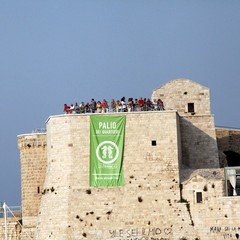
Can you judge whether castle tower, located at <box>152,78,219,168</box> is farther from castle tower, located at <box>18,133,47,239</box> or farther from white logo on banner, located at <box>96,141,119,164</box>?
castle tower, located at <box>18,133,47,239</box>

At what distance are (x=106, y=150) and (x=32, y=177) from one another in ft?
21.7

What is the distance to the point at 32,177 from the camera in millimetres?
57406

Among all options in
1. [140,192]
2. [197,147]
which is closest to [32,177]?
[140,192]

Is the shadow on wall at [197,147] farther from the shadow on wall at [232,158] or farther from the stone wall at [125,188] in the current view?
the shadow on wall at [232,158]

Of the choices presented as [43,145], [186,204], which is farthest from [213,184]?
[43,145]

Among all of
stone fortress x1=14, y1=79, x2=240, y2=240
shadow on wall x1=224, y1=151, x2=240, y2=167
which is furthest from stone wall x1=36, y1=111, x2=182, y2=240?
shadow on wall x1=224, y1=151, x2=240, y2=167

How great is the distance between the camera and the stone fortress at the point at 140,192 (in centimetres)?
5116

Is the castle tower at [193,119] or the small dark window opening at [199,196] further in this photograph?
the castle tower at [193,119]

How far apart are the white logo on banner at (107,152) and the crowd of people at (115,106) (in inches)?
76.6

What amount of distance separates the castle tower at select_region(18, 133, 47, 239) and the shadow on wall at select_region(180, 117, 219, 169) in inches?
308

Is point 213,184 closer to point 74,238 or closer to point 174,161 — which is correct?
point 174,161

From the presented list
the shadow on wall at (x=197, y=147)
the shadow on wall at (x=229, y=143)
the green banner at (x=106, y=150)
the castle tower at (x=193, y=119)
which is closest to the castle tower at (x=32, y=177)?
the green banner at (x=106, y=150)

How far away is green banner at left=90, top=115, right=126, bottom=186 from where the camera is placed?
5225 centimetres

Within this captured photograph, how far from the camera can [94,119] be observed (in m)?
52.6
